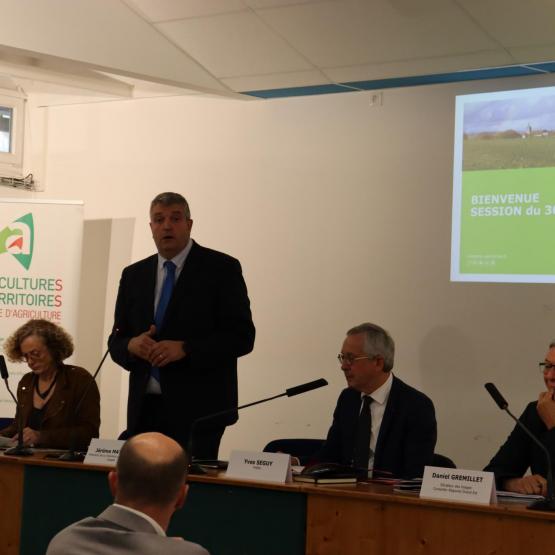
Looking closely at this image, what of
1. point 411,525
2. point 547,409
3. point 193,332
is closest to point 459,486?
point 411,525

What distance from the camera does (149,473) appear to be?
1.64 meters

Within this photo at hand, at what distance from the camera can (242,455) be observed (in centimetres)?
297

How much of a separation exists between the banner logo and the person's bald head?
4.37 m

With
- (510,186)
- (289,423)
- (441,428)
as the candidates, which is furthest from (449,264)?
(289,423)

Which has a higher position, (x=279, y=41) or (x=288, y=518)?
(x=279, y=41)

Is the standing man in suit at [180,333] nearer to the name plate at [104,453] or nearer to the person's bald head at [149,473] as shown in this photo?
the name plate at [104,453]

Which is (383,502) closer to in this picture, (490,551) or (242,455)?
(490,551)

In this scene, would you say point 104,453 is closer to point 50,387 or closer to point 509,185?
point 50,387

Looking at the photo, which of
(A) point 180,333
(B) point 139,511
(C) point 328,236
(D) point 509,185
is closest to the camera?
(B) point 139,511

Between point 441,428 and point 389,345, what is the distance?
1479 millimetres

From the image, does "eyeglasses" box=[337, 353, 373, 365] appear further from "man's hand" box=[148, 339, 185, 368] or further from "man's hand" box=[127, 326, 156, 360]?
"man's hand" box=[127, 326, 156, 360]

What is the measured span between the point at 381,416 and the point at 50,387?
1.51 meters

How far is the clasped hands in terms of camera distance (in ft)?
11.3

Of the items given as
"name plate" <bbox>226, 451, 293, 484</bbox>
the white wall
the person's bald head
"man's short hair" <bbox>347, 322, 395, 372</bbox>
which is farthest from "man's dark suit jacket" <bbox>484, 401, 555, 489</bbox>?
the person's bald head
